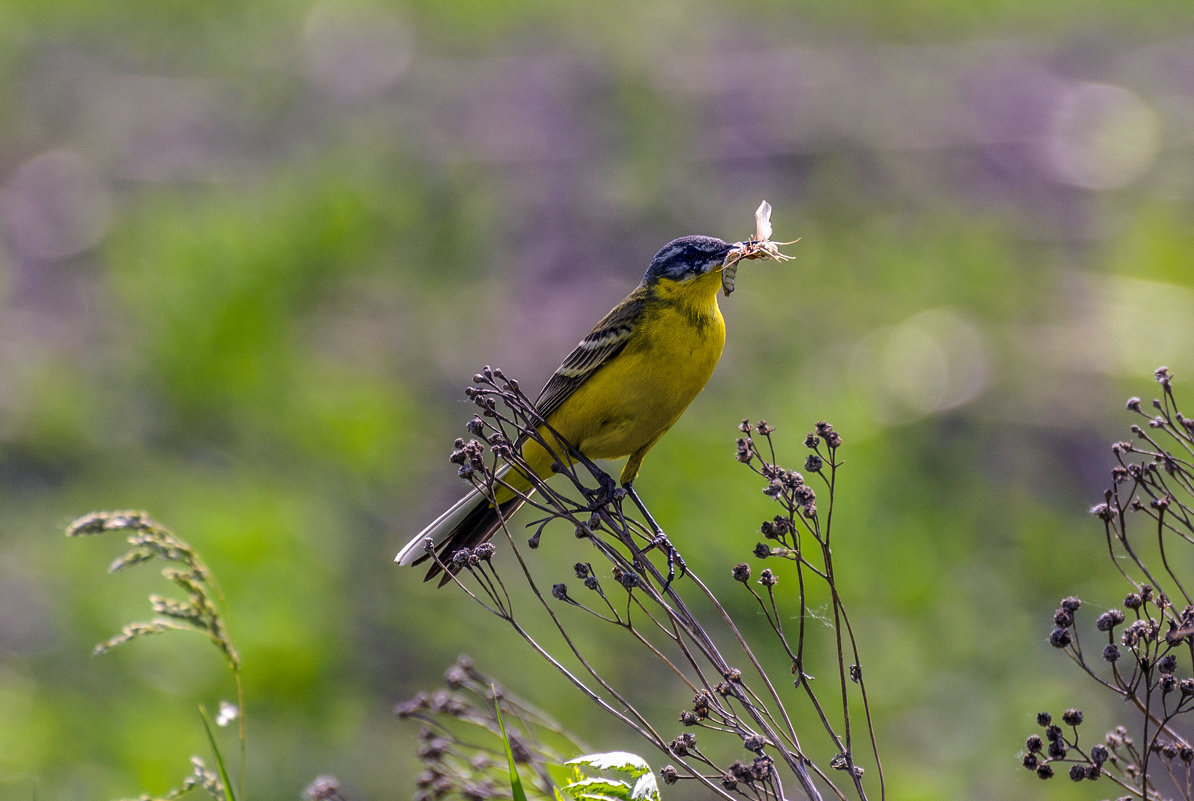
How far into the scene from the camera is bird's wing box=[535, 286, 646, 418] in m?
4.25

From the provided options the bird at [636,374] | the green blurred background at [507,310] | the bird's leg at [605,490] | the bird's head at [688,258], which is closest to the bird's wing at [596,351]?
the bird at [636,374]

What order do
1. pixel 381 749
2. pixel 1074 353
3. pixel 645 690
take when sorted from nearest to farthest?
pixel 381 749
pixel 645 690
pixel 1074 353

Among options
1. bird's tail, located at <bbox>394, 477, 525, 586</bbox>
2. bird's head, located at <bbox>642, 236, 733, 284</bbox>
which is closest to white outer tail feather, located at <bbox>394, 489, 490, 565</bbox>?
bird's tail, located at <bbox>394, 477, 525, 586</bbox>

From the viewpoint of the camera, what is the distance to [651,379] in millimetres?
4043

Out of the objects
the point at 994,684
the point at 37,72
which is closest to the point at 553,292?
the point at 994,684

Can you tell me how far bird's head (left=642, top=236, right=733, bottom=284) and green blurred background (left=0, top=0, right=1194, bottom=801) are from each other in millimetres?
2194

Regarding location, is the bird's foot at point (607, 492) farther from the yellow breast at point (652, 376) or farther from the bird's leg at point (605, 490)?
the yellow breast at point (652, 376)

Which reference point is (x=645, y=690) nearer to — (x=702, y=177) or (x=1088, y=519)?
(x=1088, y=519)

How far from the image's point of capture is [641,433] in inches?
160

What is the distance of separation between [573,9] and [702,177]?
17.5 feet

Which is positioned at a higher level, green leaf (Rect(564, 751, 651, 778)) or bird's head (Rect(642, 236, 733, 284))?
bird's head (Rect(642, 236, 733, 284))

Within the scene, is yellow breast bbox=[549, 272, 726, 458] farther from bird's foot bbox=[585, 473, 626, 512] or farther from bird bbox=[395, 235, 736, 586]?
bird's foot bbox=[585, 473, 626, 512]

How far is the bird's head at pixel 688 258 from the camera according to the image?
416 centimetres

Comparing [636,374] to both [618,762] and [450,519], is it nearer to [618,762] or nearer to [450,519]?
[450,519]
